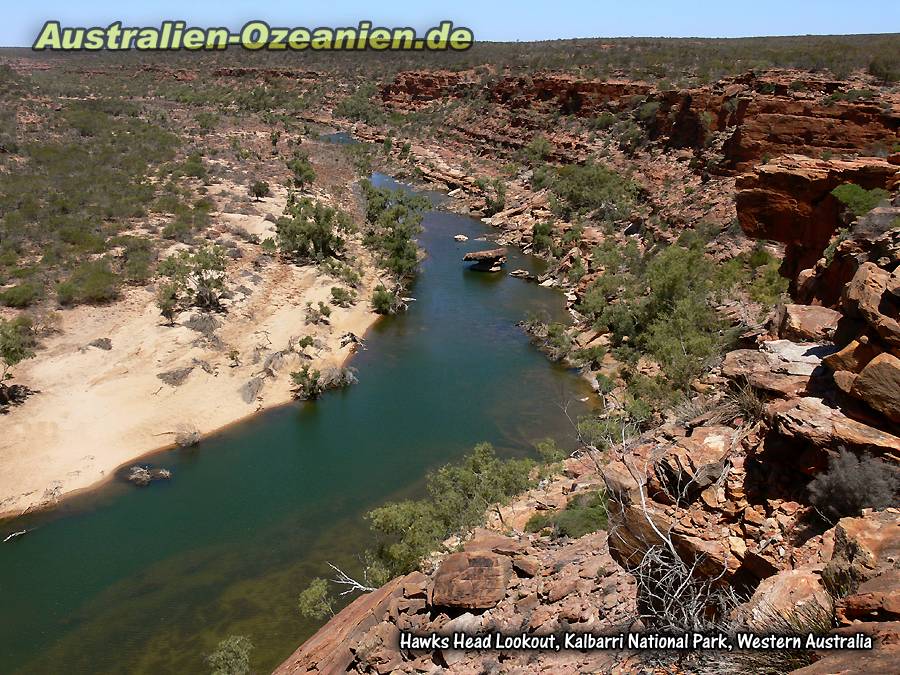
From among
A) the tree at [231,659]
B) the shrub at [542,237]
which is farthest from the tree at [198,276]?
the shrub at [542,237]

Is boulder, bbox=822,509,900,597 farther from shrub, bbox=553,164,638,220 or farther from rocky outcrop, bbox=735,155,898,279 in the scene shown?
shrub, bbox=553,164,638,220

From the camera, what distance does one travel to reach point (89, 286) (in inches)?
1139

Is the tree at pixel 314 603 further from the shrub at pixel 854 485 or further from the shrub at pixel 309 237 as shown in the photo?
the shrub at pixel 309 237

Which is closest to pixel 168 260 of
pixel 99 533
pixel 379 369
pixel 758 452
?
pixel 379 369

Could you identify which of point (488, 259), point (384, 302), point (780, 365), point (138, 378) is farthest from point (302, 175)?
point (780, 365)

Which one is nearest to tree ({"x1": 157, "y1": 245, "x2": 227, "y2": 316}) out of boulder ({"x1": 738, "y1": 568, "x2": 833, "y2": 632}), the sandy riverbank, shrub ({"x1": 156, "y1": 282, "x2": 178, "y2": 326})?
shrub ({"x1": 156, "y1": 282, "x2": 178, "y2": 326})

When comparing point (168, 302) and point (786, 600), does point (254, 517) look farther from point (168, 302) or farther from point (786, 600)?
point (786, 600)

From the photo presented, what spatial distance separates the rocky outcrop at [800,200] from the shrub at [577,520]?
12.5 m

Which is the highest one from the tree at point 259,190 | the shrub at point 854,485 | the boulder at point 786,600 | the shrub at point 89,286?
the tree at point 259,190

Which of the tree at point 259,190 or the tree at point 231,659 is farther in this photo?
the tree at point 259,190

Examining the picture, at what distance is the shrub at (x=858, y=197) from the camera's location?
1797 centimetres

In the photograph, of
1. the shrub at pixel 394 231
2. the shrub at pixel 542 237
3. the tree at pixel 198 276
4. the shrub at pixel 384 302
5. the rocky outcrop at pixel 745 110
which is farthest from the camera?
the shrub at pixel 542 237

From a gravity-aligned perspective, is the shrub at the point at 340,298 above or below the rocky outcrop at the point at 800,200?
below

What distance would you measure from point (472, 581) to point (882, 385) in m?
6.25
